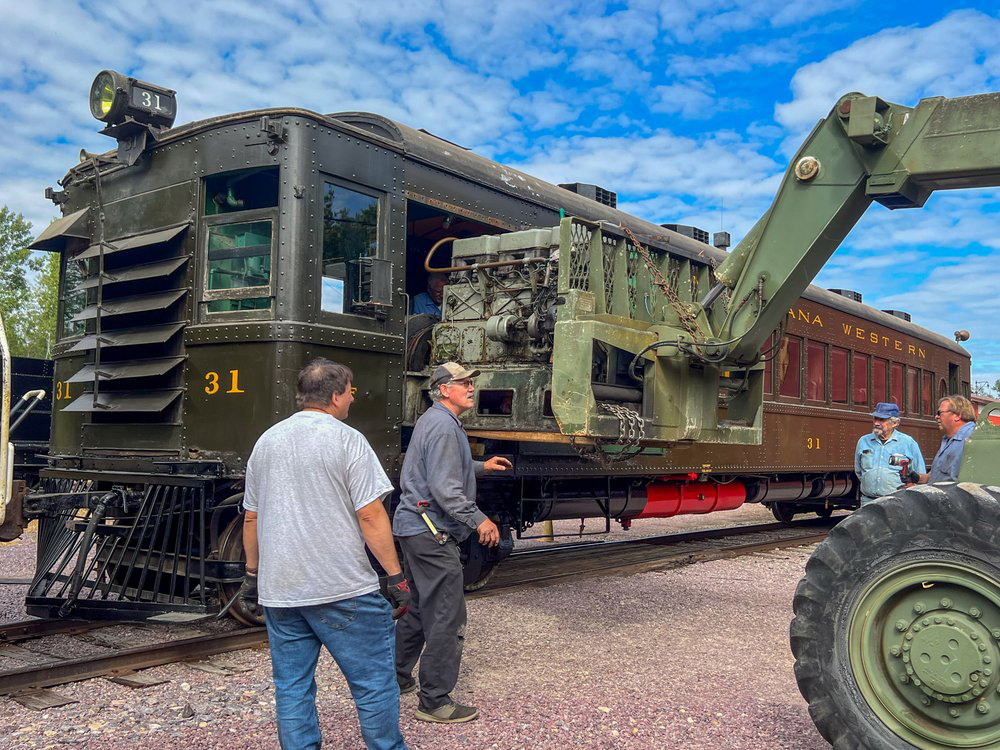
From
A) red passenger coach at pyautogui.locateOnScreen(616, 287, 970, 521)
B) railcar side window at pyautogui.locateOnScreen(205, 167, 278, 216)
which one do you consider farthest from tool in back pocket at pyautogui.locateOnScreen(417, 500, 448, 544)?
red passenger coach at pyautogui.locateOnScreen(616, 287, 970, 521)

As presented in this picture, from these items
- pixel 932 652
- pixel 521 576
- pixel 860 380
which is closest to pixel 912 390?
pixel 860 380

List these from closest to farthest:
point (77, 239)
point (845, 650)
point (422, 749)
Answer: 1. point (845, 650)
2. point (422, 749)
3. point (77, 239)

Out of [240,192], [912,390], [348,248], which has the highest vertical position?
[240,192]

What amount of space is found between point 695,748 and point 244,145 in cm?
481

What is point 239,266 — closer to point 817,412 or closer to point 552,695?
point 552,695

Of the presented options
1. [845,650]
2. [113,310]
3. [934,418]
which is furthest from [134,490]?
[934,418]

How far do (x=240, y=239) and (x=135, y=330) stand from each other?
115 cm

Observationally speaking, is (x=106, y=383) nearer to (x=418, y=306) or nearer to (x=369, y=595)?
(x=418, y=306)

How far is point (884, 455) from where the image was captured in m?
7.20

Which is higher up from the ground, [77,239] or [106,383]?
[77,239]

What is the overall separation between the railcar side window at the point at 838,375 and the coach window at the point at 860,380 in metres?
0.30

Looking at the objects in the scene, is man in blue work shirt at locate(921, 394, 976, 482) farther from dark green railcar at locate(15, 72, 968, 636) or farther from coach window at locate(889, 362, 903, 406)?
coach window at locate(889, 362, 903, 406)

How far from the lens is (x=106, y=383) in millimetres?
6617

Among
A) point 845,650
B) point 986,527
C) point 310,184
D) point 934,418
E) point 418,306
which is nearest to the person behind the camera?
point 986,527
